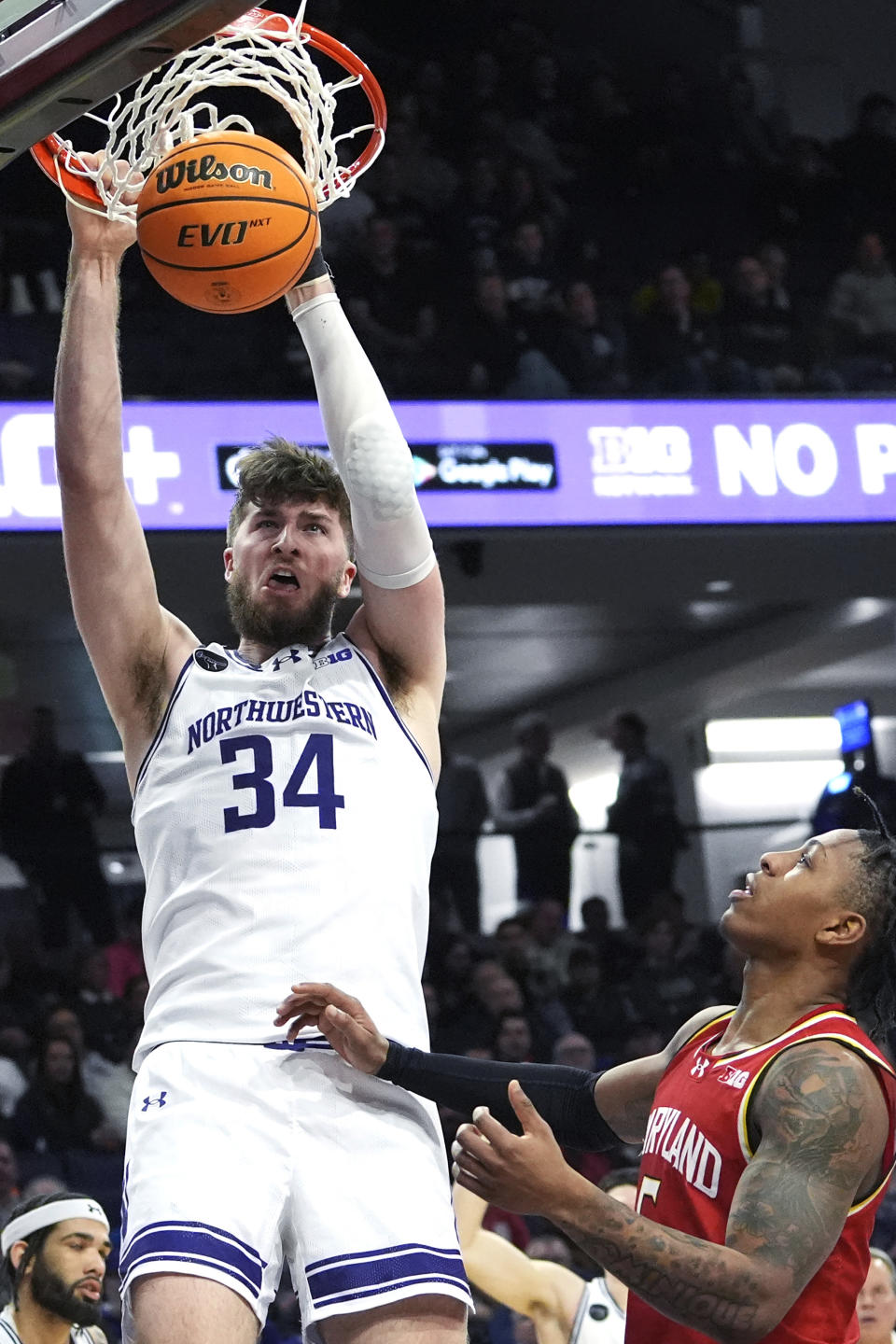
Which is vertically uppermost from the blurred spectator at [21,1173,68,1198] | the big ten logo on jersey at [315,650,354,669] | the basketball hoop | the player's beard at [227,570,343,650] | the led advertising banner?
the led advertising banner

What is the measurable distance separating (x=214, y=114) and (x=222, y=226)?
1.85 ft

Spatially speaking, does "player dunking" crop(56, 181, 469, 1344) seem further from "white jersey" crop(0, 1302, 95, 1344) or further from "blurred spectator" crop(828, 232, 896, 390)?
"blurred spectator" crop(828, 232, 896, 390)

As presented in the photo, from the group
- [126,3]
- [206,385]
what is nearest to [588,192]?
[206,385]

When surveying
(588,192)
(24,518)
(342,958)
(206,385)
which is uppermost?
(588,192)

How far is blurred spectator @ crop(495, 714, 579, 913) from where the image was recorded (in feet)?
40.5

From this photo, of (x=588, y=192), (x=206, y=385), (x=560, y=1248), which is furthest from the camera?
(x=588, y=192)

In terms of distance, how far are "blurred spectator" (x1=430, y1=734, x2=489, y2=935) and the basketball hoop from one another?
326 inches

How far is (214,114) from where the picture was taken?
3604 mm

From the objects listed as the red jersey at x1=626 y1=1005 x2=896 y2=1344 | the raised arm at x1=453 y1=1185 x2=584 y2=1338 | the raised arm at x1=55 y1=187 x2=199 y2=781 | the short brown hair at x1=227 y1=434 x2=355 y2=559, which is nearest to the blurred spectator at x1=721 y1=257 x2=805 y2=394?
the raised arm at x1=453 y1=1185 x2=584 y2=1338

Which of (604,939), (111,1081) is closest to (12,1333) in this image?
(111,1081)

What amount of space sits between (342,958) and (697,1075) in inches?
24.1

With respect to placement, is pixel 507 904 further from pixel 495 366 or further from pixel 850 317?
pixel 850 317

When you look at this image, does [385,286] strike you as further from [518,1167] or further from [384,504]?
[518,1167]

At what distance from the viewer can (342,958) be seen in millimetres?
2900
